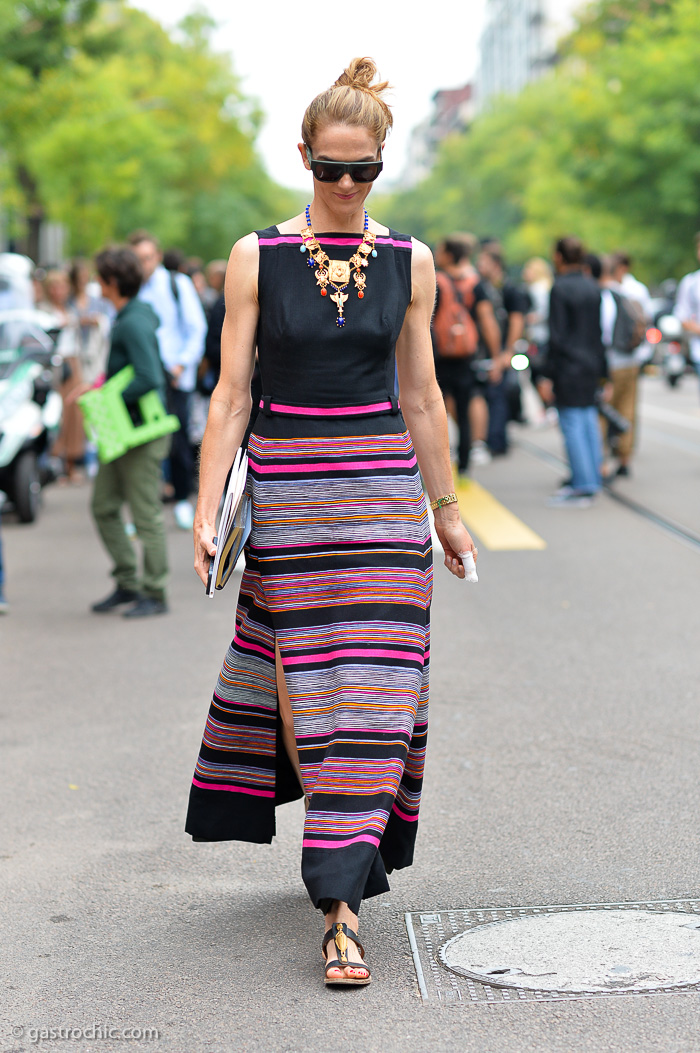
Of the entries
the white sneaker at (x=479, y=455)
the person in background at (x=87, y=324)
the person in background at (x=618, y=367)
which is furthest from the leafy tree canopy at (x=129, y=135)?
the person in background at (x=618, y=367)

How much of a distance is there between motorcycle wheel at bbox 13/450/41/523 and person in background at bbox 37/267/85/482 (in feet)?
9.00

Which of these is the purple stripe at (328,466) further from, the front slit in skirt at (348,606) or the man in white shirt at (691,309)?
the man in white shirt at (691,309)

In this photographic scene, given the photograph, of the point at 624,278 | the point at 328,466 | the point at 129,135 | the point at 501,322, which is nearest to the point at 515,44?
the point at 129,135

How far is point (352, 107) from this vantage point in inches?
138

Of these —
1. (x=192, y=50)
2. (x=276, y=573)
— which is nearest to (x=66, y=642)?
(x=276, y=573)

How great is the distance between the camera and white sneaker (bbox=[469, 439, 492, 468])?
50.1ft

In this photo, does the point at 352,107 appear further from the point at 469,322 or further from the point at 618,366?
the point at 618,366

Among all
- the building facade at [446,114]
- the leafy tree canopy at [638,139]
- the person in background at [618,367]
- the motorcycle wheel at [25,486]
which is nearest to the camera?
the motorcycle wheel at [25,486]

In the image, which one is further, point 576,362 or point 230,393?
point 576,362

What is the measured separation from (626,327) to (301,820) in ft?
29.3

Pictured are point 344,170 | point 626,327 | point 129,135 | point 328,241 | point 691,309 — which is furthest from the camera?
point 129,135

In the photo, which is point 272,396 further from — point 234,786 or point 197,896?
point 197,896

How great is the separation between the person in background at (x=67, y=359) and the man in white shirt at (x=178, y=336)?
325cm

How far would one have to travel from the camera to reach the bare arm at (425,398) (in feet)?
12.2
